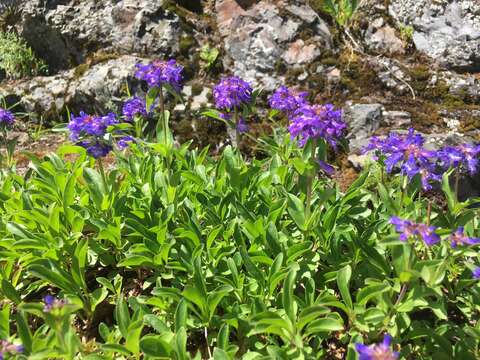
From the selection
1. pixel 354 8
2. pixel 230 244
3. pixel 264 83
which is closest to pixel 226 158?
pixel 230 244

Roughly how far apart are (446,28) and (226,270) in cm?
502

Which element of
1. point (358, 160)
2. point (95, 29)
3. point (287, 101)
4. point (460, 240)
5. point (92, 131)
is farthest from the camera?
point (95, 29)

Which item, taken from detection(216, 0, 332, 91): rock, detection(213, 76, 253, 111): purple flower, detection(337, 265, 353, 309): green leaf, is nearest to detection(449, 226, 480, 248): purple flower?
detection(337, 265, 353, 309): green leaf

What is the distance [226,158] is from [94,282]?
4.90 feet

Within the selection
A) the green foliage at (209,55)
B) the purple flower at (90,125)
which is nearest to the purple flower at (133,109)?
the purple flower at (90,125)

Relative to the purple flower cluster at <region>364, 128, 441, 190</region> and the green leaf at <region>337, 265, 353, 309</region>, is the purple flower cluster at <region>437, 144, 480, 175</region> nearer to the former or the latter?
the purple flower cluster at <region>364, 128, 441, 190</region>

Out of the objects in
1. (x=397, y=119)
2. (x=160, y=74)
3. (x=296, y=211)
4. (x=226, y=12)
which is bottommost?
(x=397, y=119)

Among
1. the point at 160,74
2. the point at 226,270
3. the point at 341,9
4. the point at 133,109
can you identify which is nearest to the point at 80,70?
the point at 133,109

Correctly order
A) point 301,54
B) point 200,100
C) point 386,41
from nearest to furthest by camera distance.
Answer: point 200,100
point 301,54
point 386,41

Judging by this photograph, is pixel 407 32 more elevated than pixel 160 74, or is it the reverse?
pixel 160 74

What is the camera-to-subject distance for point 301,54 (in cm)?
613

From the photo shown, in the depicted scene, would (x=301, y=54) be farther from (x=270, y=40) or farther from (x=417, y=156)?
(x=417, y=156)

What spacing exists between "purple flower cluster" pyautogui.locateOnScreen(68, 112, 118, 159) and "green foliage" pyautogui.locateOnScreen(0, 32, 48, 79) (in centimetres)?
477

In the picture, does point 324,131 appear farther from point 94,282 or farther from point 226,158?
point 94,282
